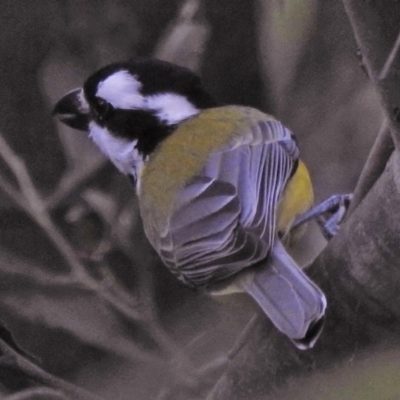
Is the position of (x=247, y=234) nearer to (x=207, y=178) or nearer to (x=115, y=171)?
(x=207, y=178)

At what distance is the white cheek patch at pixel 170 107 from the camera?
656 mm

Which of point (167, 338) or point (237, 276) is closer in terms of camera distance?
point (237, 276)

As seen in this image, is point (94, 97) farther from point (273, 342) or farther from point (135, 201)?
point (273, 342)

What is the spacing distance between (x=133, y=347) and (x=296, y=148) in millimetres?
222

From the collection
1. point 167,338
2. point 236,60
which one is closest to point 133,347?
point 167,338

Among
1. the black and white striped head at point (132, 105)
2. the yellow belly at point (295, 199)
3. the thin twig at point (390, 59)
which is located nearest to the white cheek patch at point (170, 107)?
the black and white striped head at point (132, 105)

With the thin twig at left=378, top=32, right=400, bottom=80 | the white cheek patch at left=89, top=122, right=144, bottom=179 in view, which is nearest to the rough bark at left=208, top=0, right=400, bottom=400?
the thin twig at left=378, top=32, right=400, bottom=80

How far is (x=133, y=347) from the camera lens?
68 cm

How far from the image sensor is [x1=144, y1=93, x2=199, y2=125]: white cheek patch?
Answer: 2.15ft

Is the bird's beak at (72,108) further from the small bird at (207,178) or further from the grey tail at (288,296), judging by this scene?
the grey tail at (288,296)

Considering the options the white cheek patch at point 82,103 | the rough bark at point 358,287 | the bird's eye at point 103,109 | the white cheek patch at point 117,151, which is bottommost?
the rough bark at point 358,287

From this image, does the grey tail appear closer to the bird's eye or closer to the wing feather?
the wing feather

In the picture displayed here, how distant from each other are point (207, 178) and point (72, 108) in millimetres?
132

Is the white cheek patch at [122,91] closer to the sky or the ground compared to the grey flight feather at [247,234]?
closer to the sky
